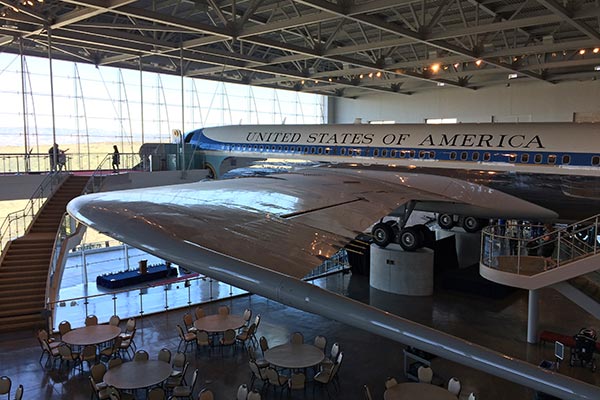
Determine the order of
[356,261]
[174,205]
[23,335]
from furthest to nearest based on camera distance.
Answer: [356,261], [23,335], [174,205]

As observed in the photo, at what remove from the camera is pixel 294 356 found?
10406 mm

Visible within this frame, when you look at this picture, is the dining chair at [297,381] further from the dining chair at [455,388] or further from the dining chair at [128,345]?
the dining chair at [128,345]

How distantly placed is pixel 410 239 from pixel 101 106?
74.5 feet

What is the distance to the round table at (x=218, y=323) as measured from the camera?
1221cm

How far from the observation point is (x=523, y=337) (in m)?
12.6

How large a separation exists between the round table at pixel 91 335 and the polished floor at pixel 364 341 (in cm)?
72

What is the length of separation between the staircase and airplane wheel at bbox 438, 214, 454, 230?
15386 mm

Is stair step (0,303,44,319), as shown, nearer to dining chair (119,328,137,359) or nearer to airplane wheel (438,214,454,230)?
dining chair (119,328,137,359)

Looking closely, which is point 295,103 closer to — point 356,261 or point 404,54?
point 404,54

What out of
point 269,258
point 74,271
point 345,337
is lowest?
point 74,271

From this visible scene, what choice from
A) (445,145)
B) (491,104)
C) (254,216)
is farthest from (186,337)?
(491,104)

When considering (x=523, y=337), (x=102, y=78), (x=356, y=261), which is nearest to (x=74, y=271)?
(x=102, y=78)

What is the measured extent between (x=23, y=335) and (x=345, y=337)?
9.16m

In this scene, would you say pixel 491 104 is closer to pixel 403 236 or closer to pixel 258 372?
pixel 403 236
